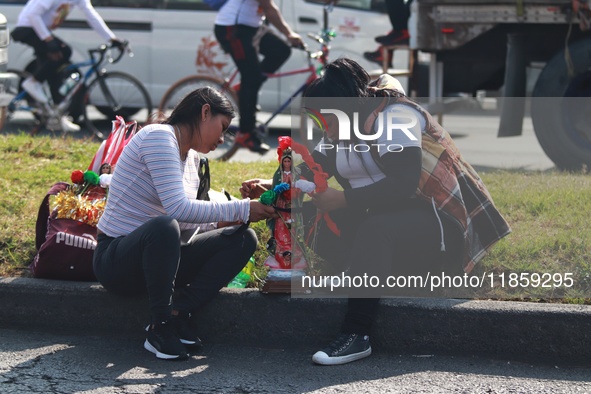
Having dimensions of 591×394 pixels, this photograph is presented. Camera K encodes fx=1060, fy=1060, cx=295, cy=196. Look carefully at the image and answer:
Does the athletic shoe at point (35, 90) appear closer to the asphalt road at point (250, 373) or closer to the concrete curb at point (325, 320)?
the concrete curb at point (325, 320)

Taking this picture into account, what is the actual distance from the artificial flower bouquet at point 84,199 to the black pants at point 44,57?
5034mm

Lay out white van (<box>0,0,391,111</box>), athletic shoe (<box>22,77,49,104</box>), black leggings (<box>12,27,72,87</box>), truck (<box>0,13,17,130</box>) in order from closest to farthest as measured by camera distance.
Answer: truck (<box>0,13,17,130</box>), black leggings (<box>12,27,72,87</box>), athletic shoe (<box>22,77,49,104</box>), white van (<box>0,0,391,111</box>)

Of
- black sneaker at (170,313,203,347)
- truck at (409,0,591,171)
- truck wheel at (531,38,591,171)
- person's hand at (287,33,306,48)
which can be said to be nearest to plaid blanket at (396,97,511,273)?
black sneaker at (170,313,203,347)

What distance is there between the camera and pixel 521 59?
26.4 ft

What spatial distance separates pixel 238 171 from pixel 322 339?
7.47 ft

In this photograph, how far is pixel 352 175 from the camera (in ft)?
15.0

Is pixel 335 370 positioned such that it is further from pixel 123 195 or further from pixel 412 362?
pixel 123 195

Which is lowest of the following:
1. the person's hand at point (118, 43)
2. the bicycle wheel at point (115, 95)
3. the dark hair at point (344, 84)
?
the bicycle wheel at point (115, 95)

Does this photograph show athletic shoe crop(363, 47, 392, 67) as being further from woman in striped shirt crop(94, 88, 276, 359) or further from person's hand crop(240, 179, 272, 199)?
woman in striped shirt crop(94, 88, 276, 359)

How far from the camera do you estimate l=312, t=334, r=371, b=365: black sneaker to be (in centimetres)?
429

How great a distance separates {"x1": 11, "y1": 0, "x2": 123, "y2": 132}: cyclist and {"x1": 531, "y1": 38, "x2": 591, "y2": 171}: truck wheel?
3.97m

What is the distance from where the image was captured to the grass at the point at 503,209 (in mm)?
4891

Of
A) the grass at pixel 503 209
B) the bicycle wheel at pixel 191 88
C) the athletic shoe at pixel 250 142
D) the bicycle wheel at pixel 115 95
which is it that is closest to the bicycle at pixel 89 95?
the bicycle wheel at pixel 115 95

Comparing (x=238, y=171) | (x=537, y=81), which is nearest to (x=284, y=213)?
(x=238, y=171)
